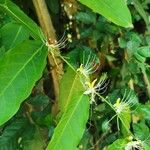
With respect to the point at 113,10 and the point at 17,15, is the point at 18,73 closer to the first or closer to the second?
the point at 17,15

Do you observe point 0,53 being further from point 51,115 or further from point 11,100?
point 51,115

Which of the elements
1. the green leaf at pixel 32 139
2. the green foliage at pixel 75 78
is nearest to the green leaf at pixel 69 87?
the green foliage at pixel 75 78

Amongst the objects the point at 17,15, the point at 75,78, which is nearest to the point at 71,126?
the point at 75,78

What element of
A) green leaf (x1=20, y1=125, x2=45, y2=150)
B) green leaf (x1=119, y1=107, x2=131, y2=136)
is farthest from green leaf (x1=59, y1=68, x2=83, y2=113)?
green leaf (x1=20, y1=125, x2=45, y2=150)

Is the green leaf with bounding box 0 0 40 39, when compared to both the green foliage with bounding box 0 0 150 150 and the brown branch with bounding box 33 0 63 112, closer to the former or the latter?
the green foliage with bounding box 0 0 150 150

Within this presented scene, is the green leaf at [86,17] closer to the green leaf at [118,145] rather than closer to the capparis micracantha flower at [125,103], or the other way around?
the capparis micracantha flower at [125,103]

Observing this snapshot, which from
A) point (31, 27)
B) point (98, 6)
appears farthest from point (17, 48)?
point (98, 6)

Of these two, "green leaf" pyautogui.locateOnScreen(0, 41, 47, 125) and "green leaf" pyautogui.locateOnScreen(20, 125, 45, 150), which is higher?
"green leaf" pyautogui.locateOnScreen(0, 41, 47, 125)
